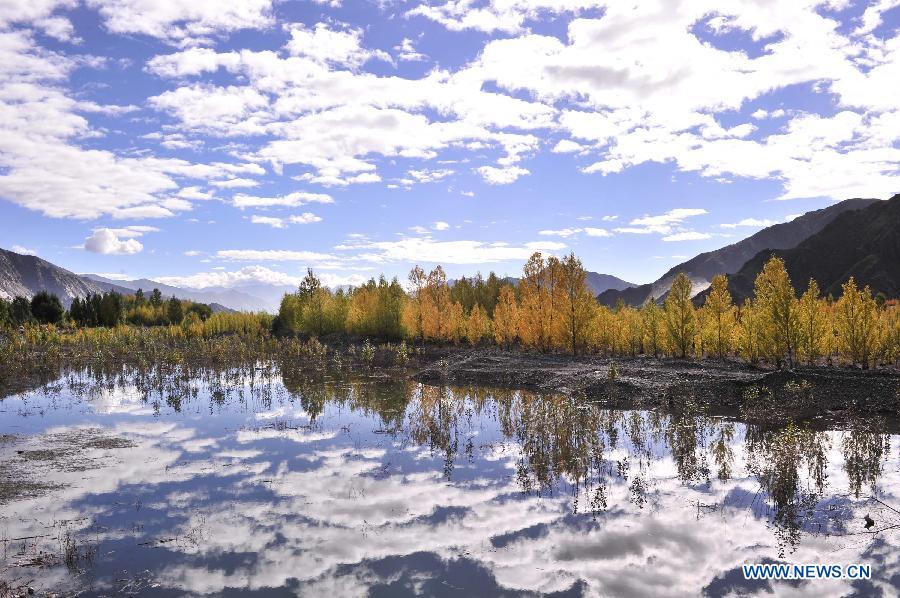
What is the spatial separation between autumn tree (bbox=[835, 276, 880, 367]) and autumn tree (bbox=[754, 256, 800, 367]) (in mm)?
4613

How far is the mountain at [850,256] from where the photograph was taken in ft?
440

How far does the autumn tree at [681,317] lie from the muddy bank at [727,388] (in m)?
7.94

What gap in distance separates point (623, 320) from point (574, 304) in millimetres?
9231

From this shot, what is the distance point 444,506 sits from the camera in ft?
44.4

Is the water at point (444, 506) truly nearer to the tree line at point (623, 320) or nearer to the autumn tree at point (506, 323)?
the tree line at point (623, 320)

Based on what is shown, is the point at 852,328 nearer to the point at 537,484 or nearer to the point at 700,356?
the point at 700,356

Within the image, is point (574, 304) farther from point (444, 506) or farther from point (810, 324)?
point (444, 506)

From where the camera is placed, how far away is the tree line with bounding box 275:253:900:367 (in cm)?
3881

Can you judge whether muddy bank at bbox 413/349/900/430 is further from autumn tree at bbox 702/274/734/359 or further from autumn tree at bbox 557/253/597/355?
autumn tree at bbox 557/253/597/355

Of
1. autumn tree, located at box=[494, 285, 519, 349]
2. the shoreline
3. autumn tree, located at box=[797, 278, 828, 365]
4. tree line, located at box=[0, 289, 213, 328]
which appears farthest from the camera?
tree line, located at box=[0, 289, 213, 328]

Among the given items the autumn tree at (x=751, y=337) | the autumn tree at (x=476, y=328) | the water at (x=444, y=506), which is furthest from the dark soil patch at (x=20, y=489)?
the autumn tree at (x=476, y=328)

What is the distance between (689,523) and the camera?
12180 millimetres

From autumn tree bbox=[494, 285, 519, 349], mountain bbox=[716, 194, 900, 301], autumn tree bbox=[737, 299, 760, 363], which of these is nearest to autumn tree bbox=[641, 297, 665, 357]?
autumn tree bbox=[737, 299, 760, 363]

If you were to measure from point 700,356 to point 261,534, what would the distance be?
4963 cm
